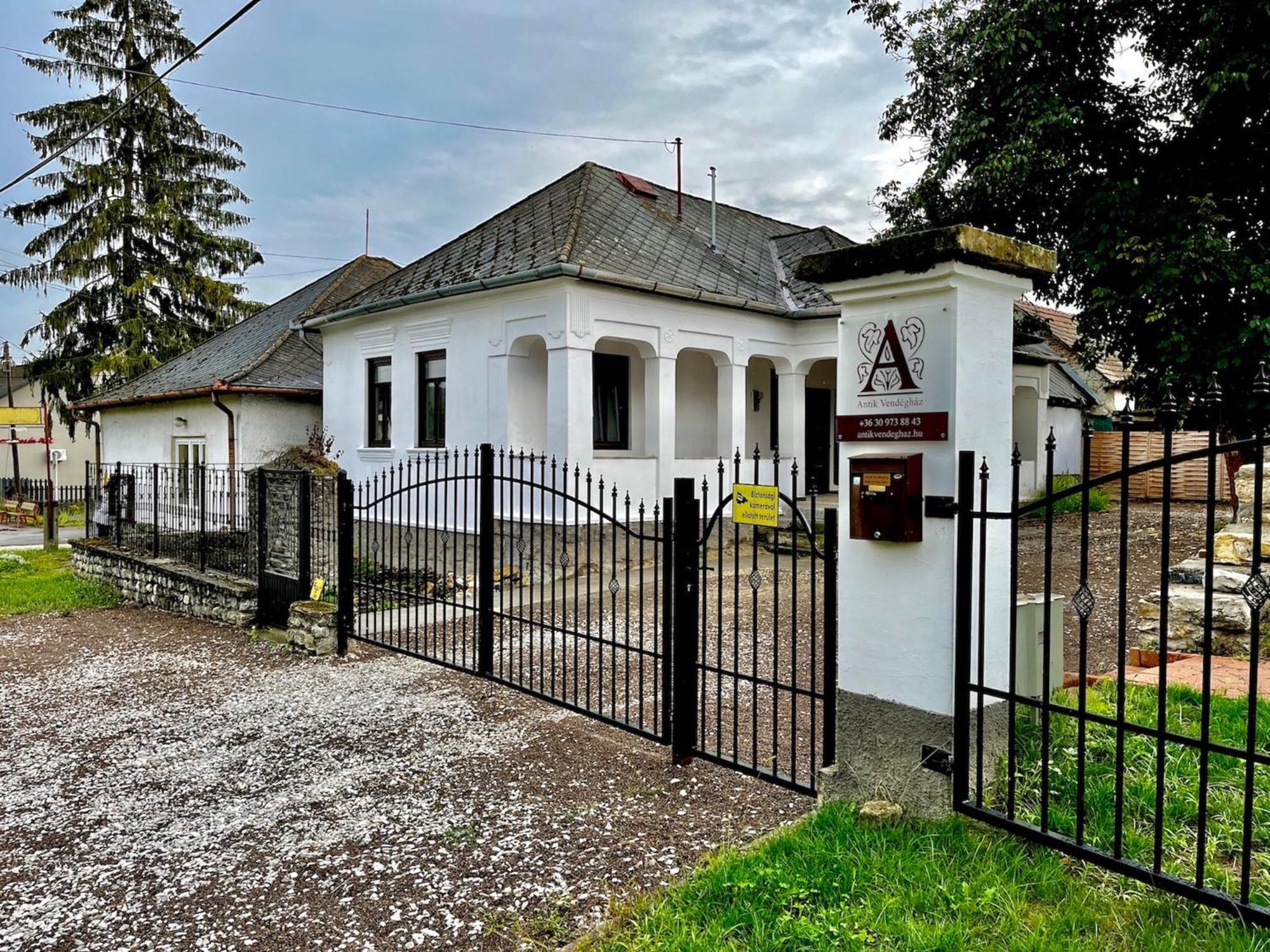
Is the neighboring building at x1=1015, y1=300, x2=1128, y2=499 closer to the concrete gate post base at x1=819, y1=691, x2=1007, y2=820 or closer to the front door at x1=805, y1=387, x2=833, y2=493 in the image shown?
the front door at x1=805, y1=387, x2=833, y2=493

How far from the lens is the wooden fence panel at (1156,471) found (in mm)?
17562

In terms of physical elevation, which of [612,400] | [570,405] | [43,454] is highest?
[612,400]

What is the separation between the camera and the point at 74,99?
2308 cm

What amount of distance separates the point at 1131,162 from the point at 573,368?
829 cm

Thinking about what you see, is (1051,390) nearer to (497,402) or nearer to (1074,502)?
(1074,502)

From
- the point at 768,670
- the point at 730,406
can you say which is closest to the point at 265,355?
the point at 730,406

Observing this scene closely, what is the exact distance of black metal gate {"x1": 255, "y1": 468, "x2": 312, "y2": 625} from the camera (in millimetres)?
7461

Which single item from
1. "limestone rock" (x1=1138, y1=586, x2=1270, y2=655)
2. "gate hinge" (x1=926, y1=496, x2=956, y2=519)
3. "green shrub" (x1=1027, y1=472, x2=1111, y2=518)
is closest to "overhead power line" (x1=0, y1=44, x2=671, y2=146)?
"green shrub" (x1=1027, y1=472, x2=1111, y2=518)

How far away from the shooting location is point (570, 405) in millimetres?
10656

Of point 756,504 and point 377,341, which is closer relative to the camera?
point 756,504

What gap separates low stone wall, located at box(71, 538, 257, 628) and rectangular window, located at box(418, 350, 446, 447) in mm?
4141

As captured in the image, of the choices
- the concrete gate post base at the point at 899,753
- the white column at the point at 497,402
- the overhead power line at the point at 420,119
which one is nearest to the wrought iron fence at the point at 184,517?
the white column at the point at 497,402

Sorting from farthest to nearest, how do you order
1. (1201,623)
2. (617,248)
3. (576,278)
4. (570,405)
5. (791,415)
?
(791,415)
(617,248)
(570,405)
(576,278)
(1201,623)

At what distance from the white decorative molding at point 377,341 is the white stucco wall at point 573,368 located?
0.07 feet
